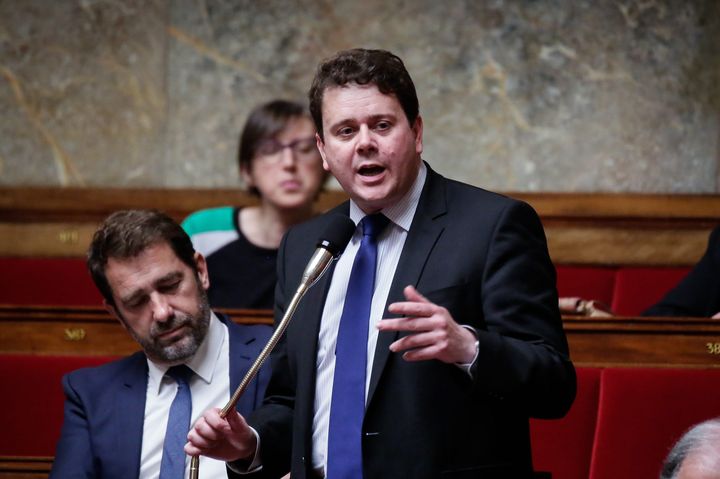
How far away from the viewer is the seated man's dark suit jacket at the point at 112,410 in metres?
1.57

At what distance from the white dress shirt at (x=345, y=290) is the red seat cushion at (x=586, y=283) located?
3.86 feet

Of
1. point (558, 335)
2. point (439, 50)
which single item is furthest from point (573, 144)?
point (558, 335)

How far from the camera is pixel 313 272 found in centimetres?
118

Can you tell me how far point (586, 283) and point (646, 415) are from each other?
0.79 meters

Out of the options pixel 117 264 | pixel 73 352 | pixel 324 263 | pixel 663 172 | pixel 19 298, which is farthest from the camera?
pixel 663 172

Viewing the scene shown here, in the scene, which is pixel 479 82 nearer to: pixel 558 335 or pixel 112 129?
pixel 112 129

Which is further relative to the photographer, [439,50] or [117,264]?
[439,50]

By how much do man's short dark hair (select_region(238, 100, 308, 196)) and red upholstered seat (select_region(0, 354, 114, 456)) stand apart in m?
0.59

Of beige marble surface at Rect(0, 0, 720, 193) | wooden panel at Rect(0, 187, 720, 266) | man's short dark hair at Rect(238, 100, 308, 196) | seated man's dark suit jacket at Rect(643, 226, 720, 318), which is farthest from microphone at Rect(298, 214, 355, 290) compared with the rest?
beige marble surface at Rect(0, 0, 720, 193)

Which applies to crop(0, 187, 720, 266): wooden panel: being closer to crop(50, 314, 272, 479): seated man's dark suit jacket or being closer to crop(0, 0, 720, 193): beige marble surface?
crop(0, 0, 720, 193): beige marble surface

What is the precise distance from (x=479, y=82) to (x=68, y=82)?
40.9 inches

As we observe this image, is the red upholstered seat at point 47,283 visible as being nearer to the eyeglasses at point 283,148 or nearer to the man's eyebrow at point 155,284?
the eyeglasses at point 283,148

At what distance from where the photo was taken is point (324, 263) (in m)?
1.19

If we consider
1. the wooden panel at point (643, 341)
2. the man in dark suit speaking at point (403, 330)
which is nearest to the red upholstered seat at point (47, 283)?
the wooden panel at point (643, 341)
